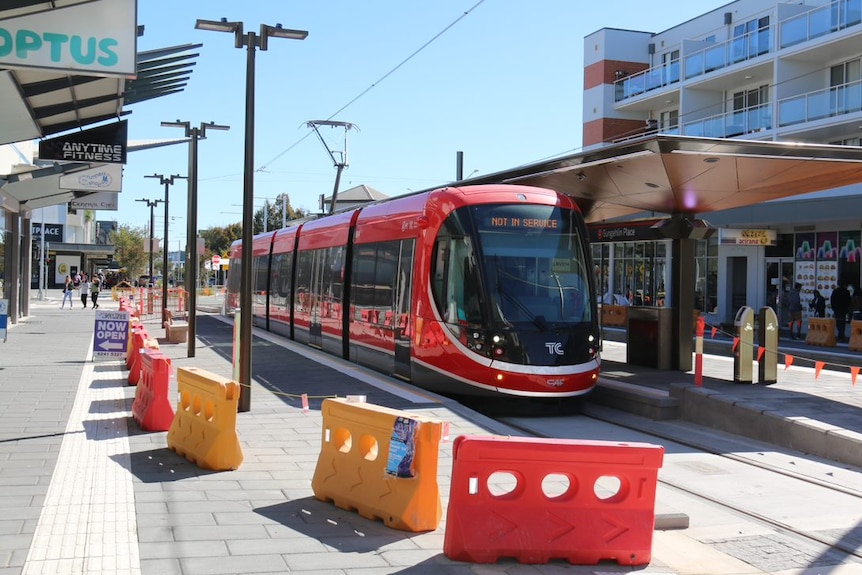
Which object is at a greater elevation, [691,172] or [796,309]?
[691,172]

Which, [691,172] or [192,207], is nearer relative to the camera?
[691,172]

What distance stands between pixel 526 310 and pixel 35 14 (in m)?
7.18

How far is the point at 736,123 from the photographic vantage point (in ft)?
117

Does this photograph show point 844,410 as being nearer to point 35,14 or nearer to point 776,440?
point 776,440

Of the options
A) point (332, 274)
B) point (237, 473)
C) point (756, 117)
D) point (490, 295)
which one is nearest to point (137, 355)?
point (332, 274)

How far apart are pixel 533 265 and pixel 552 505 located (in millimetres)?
6954

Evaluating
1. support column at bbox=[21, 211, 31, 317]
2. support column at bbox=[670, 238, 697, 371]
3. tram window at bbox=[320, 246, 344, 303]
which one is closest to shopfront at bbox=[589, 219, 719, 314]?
support column at bbox=[670, 238, 697, 371]

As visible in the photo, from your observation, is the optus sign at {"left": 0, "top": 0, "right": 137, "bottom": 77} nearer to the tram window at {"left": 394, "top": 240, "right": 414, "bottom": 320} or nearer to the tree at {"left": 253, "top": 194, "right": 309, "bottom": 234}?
the tram window at {"left": 394, "top": 240, "right": 414, "bottom": 320}

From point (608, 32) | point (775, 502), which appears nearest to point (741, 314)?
point (775, 502)

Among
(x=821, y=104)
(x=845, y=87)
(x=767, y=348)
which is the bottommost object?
(x=767, y=348)

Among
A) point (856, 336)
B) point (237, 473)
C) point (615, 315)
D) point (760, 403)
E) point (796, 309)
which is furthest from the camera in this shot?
point (615, 315)

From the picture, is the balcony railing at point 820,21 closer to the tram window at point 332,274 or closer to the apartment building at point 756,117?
the apartment building at point 756,117

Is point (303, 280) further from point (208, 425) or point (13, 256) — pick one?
point (208, 425)

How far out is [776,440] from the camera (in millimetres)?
10969
